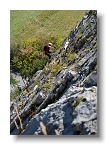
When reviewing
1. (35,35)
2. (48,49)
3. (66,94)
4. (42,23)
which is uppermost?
(42,23)

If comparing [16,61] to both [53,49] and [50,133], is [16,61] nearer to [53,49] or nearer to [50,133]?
[53,49]

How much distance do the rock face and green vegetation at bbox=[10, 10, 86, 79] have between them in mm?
95

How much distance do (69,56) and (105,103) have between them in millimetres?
789

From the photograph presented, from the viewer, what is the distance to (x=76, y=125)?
5539mm

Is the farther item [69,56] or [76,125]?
[69,56]

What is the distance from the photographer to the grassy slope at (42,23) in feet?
19.1

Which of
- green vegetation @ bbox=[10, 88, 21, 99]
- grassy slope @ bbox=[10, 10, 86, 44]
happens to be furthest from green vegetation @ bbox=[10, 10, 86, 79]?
green vegetation @ bbox=[10, 88, 21, 99]

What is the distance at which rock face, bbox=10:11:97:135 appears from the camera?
5.60 metres

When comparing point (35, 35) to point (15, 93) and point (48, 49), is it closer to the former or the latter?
point (48, 49)

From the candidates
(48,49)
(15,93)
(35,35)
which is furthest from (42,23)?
(15,93)

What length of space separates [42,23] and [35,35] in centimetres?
18

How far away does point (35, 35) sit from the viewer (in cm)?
587

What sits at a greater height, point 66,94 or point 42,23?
point 42,23

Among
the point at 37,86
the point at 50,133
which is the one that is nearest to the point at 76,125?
the point at 50,133
